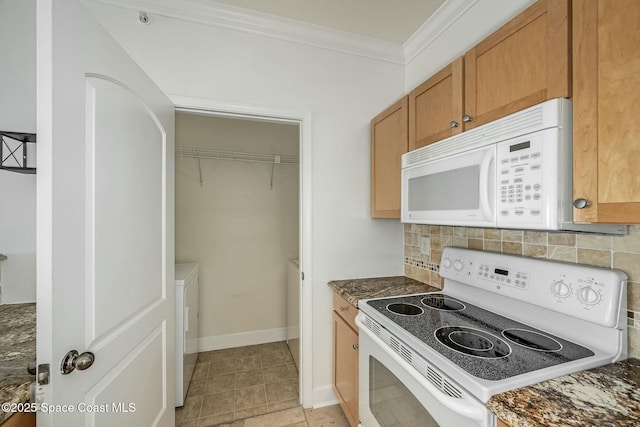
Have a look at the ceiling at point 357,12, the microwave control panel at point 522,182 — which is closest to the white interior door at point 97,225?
the ceiling at point 357,12

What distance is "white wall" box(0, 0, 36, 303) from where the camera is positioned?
1.20 m

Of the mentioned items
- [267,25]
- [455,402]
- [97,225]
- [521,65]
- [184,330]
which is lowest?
[184,330]

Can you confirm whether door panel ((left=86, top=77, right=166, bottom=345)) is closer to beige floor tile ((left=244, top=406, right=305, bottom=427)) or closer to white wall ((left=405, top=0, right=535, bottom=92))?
beige floor tile ((left=244, top=406, right=305, bottom=427))

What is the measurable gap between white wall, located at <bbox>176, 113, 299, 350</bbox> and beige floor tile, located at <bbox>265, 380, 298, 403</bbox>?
0.78m

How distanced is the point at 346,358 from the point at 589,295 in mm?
1236

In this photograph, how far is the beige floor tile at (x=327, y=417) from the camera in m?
1.69

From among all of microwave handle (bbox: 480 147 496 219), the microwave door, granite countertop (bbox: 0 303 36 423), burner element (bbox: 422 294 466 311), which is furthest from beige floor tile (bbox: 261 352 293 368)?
microwave handle (bbox: 480 147 496 219)

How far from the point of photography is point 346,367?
1.63 m

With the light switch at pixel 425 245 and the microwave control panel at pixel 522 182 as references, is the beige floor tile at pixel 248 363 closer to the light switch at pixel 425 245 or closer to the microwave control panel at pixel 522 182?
the light switch at pixel 425 245

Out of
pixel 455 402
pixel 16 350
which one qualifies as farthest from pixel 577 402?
pixel 16 350

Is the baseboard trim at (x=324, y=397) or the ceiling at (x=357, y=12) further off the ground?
the ceiling at (x=357, y=12)

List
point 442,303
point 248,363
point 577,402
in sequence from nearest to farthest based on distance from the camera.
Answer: point 577,402, point 442,303, point 248,363

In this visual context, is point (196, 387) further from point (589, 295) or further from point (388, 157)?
point (589, 295)

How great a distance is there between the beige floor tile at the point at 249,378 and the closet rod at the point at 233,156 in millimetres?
2013
